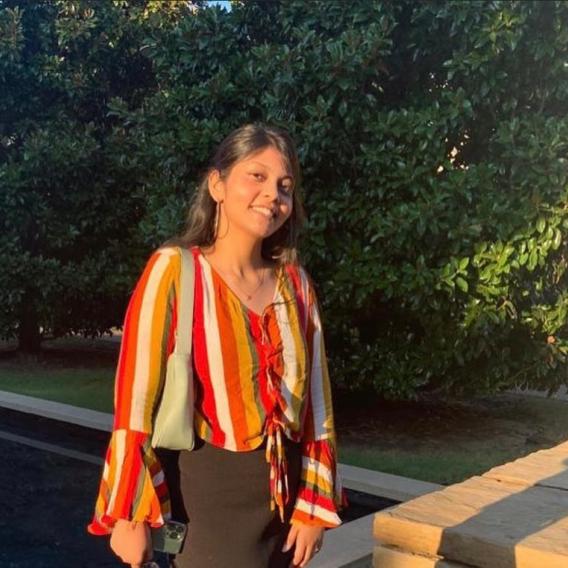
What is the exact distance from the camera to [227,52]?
7793 mm

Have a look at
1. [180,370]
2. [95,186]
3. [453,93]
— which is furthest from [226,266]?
[95,186]

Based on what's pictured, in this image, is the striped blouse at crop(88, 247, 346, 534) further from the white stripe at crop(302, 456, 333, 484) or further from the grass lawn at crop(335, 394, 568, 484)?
the grass lawn at crop(335, 394, 568, 484)

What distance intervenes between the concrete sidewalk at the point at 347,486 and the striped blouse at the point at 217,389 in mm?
2339

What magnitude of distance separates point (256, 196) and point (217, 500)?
719mm

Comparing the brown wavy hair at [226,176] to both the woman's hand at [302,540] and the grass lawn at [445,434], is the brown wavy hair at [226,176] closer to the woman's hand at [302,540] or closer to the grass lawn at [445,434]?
→ the woman's hand at [302,540]

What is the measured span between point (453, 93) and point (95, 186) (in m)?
5.67

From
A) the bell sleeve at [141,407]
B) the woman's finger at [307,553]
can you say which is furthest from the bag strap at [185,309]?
the woman's finger at [307,553]

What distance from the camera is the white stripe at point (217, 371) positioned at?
1.93 m

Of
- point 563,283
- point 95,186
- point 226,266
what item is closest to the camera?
point 226,266

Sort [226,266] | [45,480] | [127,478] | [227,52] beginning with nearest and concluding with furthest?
1. [127,478]
2. [226,266]
3. [45,480]
4. [227,52]

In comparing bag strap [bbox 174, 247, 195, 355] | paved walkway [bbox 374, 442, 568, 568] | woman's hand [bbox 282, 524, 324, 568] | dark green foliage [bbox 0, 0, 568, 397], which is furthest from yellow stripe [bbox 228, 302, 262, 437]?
dark green foliage [bbox 0, 0, 568, 397]

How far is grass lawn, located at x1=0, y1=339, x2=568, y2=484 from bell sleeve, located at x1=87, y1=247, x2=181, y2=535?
4.85 metres

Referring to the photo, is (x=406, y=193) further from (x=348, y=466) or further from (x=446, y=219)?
(x=348, y=466)

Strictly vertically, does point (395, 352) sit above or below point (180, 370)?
below
